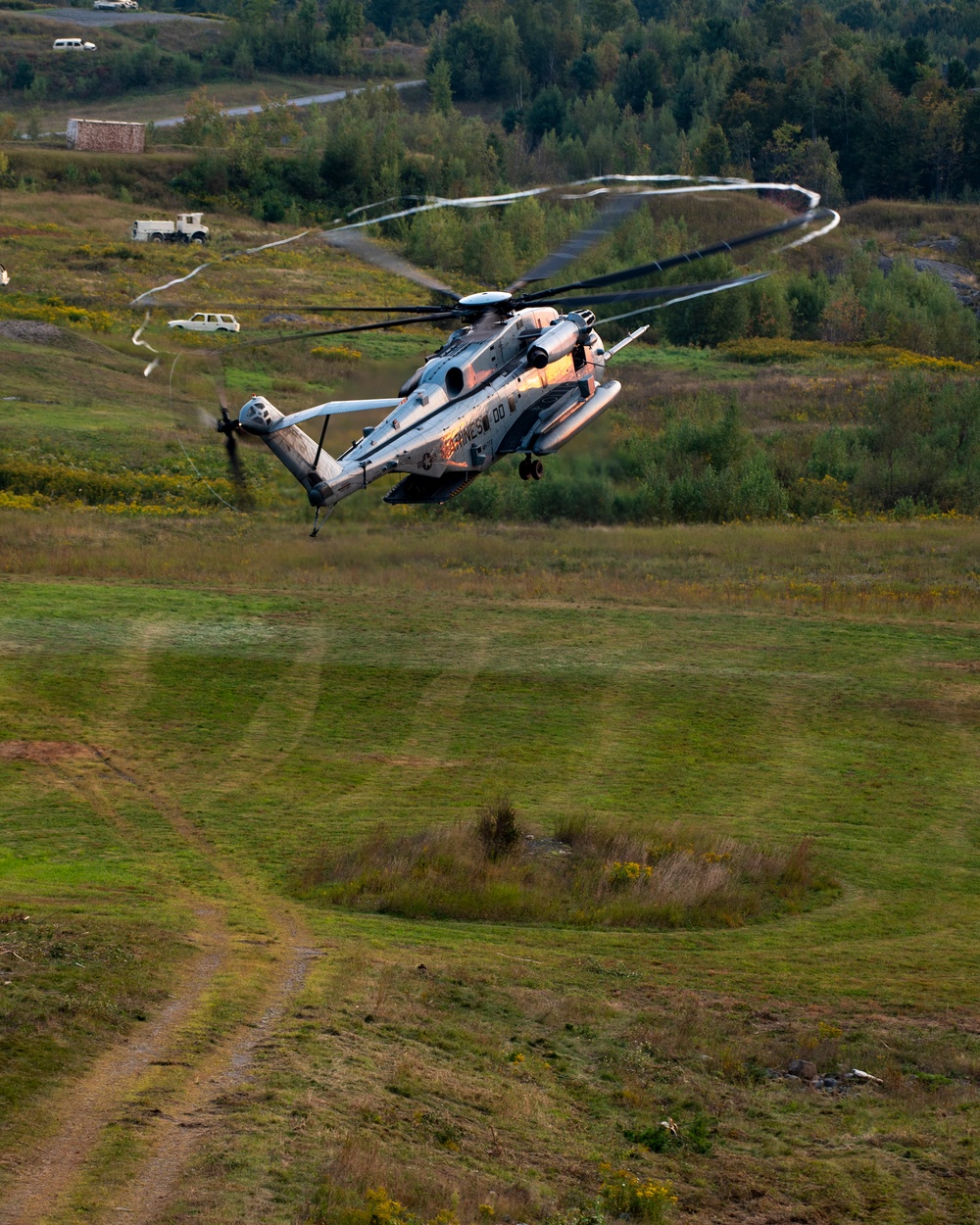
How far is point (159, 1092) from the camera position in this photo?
1808 centimetres

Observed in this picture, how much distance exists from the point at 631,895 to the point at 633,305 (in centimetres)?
6696

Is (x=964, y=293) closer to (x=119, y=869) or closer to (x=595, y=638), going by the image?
(x=595, y=638)

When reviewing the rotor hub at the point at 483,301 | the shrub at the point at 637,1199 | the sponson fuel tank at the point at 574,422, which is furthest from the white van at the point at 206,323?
the shrub at the point at 637,1199

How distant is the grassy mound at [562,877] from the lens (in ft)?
95.3

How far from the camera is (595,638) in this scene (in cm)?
5006

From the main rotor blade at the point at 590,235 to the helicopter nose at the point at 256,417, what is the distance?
5417 mm

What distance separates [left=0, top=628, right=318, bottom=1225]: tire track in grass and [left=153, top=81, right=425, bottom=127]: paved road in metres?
129

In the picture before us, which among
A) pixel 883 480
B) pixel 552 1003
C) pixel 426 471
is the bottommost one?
pixel 883 480

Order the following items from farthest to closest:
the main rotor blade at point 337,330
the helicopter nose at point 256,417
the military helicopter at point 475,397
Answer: the military helicopter at point 475,397
the helicopter nose at point 256,417
the main rotor blade at point 337,330

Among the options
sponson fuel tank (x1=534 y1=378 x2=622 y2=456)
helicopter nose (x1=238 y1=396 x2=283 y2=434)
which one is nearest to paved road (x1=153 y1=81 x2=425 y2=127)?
sponson fuel tank (x1=534 y1=378 x2=622 y2=456)

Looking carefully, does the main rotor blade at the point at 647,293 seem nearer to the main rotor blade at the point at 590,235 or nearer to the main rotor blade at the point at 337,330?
the main rotor blade at the point at 590,235

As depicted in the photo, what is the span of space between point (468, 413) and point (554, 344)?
245cm

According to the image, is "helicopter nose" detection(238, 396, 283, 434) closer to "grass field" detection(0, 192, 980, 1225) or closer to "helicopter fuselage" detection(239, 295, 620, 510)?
"helicopter fuselage" detection(239, 295, 620, 510)

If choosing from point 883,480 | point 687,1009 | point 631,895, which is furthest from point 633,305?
point 687,1009
